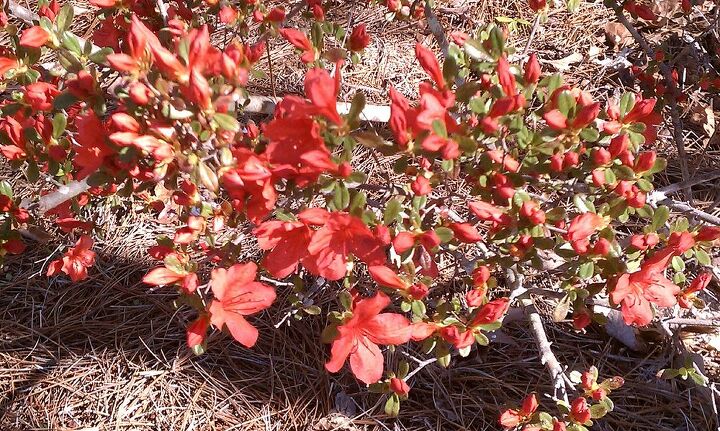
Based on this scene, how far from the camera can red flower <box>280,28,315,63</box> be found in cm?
164

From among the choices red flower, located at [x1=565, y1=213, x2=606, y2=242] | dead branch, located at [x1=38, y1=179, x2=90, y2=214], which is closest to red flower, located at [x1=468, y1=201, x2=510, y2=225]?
red flower, located at [x1=565, y1=213, x2=606, y2=242]

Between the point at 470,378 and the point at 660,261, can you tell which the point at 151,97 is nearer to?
the point at 660,261

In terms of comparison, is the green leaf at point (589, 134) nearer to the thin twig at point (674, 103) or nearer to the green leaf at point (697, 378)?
the green leaf at point (697, 378)

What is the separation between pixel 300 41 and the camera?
1657 mm

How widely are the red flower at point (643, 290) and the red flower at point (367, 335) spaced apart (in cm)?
44

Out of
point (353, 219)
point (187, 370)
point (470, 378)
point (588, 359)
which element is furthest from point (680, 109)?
point (187, 370)

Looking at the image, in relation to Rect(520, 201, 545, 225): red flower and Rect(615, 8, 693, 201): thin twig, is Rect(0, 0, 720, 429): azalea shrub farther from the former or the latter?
Rect(615, 8, 693, 201): thin twig

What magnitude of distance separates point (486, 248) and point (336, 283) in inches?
21.3

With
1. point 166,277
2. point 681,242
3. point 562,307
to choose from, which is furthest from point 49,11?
point 681,242

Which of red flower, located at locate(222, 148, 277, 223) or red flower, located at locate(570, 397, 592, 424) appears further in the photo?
red flower, located at locate(570, 397, 592, 424)

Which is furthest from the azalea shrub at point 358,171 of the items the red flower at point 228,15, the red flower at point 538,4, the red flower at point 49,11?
the red flower at point 538,4

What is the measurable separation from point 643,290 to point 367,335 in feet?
1.91

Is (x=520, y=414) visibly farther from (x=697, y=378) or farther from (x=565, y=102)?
(x=565, y=102)

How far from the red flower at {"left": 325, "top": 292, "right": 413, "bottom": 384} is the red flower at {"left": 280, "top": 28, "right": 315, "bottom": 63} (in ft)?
2.24
